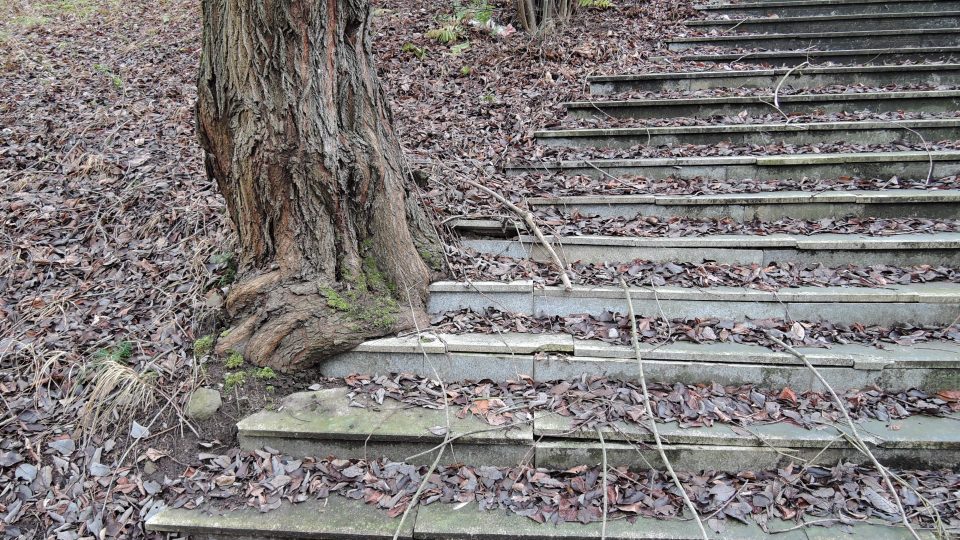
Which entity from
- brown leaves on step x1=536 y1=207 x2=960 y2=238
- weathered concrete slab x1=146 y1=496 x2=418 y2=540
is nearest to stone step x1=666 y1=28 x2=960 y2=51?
brown leaves on step x1=536 y1=207 x2=960 y2=238

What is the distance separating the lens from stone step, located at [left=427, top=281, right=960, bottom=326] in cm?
268

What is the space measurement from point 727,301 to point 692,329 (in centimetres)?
28

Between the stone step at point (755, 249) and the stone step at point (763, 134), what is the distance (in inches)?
47.1

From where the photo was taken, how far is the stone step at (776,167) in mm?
3574

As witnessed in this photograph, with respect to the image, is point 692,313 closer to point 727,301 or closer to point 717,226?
point 727,301

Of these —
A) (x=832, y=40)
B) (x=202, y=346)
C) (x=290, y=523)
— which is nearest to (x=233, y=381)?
(x=202, y=346)

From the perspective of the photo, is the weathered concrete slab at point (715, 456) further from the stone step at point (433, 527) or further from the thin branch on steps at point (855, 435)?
the stone step at point (433, 527)

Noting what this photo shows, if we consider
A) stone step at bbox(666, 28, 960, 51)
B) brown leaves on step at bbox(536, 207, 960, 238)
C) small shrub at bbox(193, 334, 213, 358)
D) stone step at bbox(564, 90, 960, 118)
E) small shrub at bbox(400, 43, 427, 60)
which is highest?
small shrub at bbox(400, 43, 427, 60)

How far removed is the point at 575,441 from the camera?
2.25m

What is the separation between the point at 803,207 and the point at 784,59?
263 cm

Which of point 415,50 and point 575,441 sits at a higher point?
point 415,50

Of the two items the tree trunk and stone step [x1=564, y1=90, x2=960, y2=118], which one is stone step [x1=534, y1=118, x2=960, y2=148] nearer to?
stone step [x1=564, y1=90, x2=960, y2=118]

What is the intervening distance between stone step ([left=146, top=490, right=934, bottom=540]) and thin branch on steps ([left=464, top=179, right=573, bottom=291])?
49.0 inches

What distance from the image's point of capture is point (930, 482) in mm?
2121
